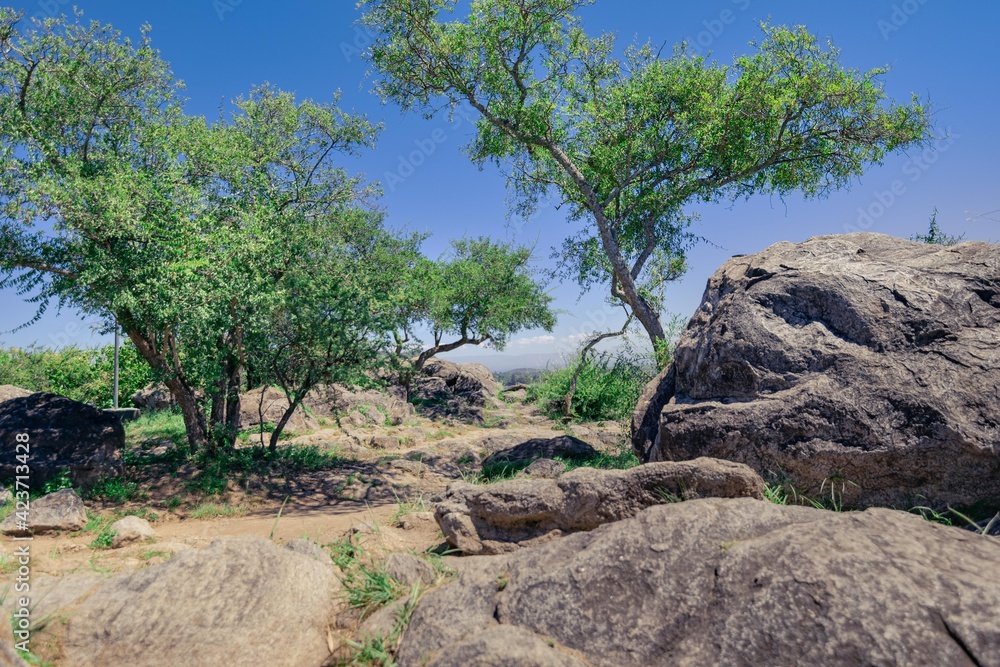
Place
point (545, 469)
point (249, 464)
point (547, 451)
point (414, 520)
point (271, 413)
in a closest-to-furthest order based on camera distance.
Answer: point (414, 520) < point (545, 469) < point (249, 464) < point (547, 451) < point (271, 413)

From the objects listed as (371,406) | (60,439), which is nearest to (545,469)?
(60,439)

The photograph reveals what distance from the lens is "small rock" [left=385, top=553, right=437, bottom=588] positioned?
14.6 feet

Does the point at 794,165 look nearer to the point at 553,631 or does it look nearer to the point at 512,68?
the point at 512,68

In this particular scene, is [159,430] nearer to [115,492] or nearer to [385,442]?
[385,442]

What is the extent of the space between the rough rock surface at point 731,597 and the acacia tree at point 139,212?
8.18m

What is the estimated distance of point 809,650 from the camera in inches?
103

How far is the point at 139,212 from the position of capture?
10.1 meters

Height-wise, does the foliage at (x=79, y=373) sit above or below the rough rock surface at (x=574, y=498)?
above

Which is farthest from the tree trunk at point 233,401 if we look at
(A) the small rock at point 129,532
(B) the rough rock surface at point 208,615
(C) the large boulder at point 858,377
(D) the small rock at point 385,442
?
(C) the large boulder at point 858,377

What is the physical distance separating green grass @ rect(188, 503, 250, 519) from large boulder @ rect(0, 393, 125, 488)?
7.57 ft

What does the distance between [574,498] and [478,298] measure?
18.6 metres

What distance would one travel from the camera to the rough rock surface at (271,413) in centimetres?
1725

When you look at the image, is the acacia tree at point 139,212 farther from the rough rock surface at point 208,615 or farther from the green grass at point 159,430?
the rough rock surface at point 208,615

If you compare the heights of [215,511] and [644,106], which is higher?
[644,106]
